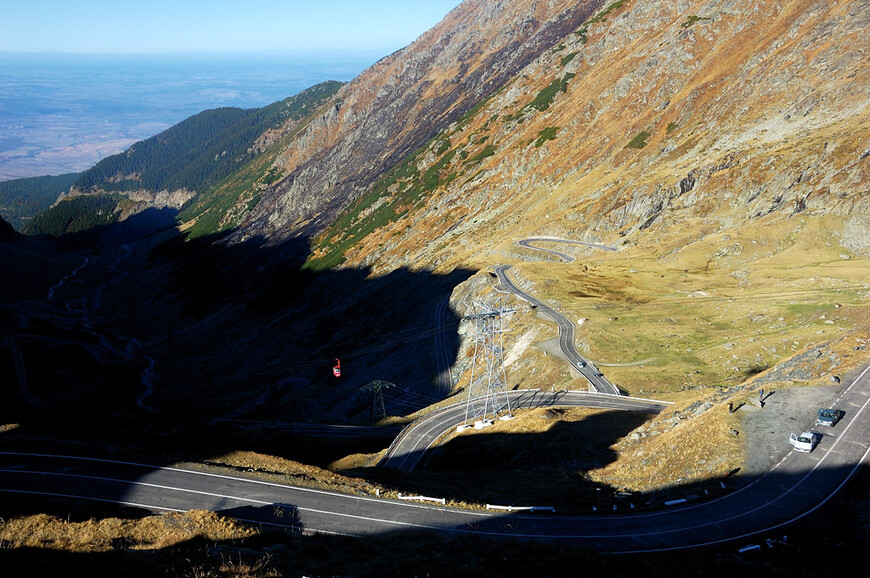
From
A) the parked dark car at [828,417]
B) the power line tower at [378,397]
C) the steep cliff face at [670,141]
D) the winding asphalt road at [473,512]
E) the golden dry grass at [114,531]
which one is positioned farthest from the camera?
the steep cliff face at [670,141]

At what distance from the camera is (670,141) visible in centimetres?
13088

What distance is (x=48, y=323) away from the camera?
168625 mm

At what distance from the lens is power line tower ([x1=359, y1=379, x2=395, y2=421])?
82.9 m

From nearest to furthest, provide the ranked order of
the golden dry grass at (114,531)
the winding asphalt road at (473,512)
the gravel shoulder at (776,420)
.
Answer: the golden dry grass at (114,531) < the winding asphalt road at (473,512) < the gravel shoulder at (776,420)

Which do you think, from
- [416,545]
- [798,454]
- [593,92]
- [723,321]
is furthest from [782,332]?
[593,92]

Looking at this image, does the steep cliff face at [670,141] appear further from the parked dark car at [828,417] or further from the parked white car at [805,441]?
the parked white car at [805,441]

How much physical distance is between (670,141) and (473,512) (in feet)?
398

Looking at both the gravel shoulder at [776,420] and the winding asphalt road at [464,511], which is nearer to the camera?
the winding asphalt road at [464,511]

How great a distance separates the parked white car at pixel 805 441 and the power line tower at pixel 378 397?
5497cm

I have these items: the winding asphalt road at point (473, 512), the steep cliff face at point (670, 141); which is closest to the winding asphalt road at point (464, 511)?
the winding asphalt road at point (473, 512)

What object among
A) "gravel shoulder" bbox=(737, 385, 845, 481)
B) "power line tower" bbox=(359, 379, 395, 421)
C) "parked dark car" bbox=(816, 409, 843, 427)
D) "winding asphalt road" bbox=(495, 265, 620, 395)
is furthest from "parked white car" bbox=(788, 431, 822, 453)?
"power line tower" bbox=(359, 379, 395, 421)

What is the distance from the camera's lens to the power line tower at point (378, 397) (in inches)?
3265

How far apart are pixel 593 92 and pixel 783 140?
73.8 meters

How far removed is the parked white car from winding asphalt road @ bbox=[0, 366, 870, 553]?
48cm
